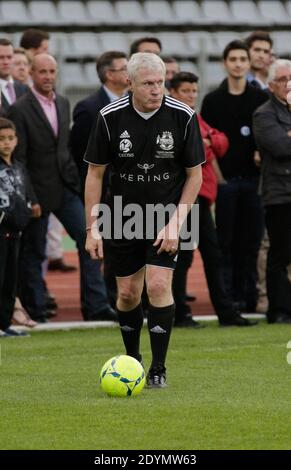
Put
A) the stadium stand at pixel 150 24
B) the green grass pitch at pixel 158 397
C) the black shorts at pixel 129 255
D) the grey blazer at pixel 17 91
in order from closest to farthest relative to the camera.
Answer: the green grass pitch at pixel 158 397 → the black shorts at pixel 129 255 → the grey blazer at pixel 17 91 → the stadium stand at pixel 150 24

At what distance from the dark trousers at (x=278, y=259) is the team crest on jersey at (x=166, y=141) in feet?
11.5

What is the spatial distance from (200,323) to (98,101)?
2.38m

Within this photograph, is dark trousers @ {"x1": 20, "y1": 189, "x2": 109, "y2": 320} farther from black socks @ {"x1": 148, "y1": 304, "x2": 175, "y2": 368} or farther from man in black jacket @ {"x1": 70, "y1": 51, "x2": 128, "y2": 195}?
black socks @ {"x1": 148, "y1": 304, "x2": 175, "y2": 368}

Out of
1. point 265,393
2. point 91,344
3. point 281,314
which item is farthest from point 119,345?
point 265,393

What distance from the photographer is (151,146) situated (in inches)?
334

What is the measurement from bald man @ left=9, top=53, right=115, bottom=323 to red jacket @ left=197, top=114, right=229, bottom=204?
4.40ft

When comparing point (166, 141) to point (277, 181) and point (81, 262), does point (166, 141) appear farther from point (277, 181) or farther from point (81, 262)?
point (81, 262)

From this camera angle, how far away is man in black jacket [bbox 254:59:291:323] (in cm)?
1175

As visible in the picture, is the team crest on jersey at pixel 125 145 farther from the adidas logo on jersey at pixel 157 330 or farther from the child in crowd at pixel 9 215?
the child in crowd at pixel 9 215

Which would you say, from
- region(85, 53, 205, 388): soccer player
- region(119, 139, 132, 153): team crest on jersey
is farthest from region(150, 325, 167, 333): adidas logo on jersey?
region(119, 139, 132, 153): team crest on jersey

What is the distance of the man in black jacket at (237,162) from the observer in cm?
1270

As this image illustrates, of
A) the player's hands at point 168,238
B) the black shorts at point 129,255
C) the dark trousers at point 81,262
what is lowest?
the dark trousers at point 81,262

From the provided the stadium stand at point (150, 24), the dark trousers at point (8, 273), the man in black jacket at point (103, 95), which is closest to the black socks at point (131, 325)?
the dark trousers at point (8, 273)
